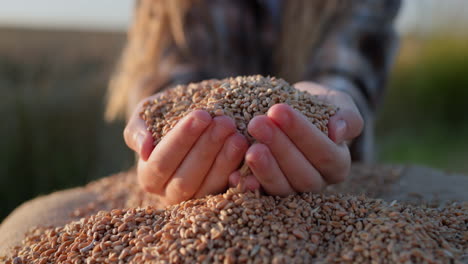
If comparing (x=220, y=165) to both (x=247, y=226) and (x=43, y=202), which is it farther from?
(x=43, y=202)

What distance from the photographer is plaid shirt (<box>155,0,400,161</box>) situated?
1.78m

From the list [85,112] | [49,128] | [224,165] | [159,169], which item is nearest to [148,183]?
[159,169]

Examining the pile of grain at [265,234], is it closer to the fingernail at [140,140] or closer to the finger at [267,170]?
the finger at [267,170]

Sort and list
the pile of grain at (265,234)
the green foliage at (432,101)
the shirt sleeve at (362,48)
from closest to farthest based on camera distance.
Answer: the pile of grain at (265,234)
the shirt sleeve at (362,48)
the green foliage at (432,101)

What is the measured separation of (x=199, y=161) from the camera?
884 millimetres

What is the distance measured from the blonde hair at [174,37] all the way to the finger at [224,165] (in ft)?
3.47

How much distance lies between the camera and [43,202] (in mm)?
1367

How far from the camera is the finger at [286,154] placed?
0.84 meters

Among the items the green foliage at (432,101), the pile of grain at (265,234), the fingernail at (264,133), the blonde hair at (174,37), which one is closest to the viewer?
the pile of grain at (265,234)

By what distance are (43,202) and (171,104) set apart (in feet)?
2.06

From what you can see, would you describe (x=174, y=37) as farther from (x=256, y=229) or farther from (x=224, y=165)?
(x=256, y=229)

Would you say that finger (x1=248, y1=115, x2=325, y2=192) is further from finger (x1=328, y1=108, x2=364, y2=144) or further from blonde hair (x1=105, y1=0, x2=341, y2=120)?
blonde hair (x1=105, y1=0, x2=341, y2=120)

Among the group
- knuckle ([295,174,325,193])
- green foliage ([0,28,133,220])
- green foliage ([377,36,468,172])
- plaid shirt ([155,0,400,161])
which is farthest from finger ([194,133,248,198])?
green foliage ([377,36,468,172])

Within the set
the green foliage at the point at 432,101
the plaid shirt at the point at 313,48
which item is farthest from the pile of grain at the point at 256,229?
the green foliage at the point at 432,101
